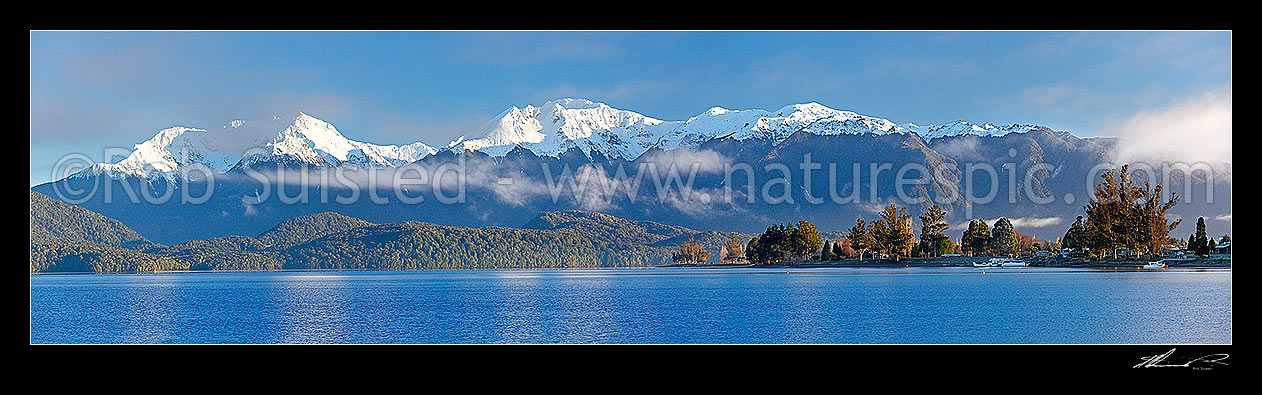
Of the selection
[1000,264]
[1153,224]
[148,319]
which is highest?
[1153,224]

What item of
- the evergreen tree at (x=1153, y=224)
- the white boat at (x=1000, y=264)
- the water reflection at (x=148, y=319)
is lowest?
the white boat at (x=1000, y=264)

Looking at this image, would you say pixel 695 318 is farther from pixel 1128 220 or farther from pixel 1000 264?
pixel 1000 264

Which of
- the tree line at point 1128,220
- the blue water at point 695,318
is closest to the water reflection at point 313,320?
the blue water at point 695,318
